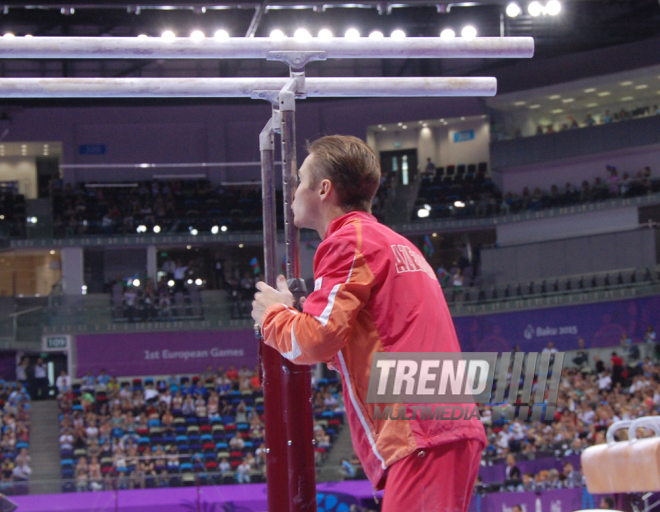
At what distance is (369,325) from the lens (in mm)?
1978

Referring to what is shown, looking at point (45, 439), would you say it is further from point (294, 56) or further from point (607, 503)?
point (294, 56)

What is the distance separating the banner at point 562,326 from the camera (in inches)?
758

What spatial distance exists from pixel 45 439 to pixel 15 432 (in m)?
1.02

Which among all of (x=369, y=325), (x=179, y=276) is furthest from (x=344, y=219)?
(x=179, y=276)

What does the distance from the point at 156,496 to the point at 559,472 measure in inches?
231

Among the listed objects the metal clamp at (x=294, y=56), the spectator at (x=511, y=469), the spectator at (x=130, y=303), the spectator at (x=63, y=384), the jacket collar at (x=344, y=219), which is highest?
the metal clamp at (x=294, y=56)

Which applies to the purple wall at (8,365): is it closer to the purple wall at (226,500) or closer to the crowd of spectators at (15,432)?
the crowd of spectators at (15,432)

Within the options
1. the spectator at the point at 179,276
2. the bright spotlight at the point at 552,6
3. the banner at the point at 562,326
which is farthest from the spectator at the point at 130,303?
the bright spotlight at the point at 552,6

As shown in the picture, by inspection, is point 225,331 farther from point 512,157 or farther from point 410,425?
point 410,425

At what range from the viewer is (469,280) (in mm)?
21188

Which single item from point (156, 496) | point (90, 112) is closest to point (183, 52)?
point (156, 496)

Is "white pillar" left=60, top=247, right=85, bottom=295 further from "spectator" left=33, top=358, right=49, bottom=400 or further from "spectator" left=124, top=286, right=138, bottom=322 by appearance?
"spectator" left=33, top=358, right=49, bottom=400

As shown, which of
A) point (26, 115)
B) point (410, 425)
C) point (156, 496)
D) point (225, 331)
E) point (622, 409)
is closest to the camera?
point (410, 425)

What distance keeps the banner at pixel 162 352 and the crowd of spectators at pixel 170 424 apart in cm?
81
